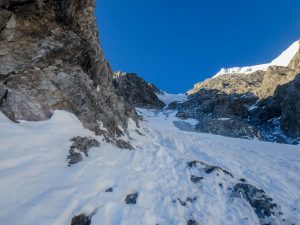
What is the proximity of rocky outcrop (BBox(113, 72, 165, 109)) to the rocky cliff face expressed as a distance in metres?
67.9

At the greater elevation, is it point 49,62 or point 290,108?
point 290,108

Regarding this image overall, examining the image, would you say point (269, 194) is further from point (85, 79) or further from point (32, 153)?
point (85, 79)

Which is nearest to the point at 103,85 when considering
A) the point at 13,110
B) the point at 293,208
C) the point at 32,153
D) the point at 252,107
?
the point at 13,110

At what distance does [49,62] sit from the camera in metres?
17.5

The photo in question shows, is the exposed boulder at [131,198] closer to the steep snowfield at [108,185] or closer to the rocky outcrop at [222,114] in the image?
the steep snowfield at [108,185]

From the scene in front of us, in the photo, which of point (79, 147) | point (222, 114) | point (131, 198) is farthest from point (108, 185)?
point (222, 114)

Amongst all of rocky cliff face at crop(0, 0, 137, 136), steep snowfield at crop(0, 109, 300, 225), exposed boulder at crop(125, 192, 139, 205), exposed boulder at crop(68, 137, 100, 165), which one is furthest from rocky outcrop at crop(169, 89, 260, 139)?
exposed boulder at crop(125, 192, 139, 205)

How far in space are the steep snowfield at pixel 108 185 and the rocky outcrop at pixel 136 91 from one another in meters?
73.7

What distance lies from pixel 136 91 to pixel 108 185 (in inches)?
3403

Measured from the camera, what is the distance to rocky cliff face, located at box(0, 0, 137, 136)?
553 inches

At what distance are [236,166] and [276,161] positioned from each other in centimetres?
356

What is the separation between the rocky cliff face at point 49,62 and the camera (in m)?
14.0

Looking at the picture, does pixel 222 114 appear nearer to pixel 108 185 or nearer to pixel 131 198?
pixel 108 185

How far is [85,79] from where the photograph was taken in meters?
19.5
